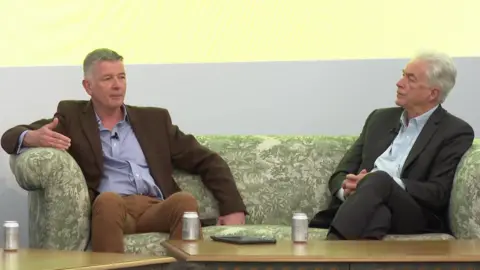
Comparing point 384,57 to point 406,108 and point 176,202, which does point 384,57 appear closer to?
point 406,108

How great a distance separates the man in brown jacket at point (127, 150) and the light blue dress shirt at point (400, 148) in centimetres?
59

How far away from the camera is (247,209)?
4.14 metres

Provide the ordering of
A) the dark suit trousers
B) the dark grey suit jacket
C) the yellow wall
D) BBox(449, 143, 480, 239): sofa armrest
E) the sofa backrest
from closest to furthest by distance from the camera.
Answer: the dark suit trousers
BBox(449, 143, 480, 239): sofa armrest
the dark grey suit jacket
the sofa backrest
the yellow wall

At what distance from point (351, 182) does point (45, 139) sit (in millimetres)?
1221

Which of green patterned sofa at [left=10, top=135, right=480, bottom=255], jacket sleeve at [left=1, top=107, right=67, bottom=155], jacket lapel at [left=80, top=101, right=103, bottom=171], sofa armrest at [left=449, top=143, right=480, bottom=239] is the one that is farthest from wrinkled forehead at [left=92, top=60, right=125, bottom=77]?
sofa armrest at [left=449, top=143, right=480, bottom=239]

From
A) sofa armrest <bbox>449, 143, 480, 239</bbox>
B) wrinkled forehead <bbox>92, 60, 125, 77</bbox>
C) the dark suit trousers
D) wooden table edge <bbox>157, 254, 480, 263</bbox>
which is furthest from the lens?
wrinkled forehead <bbox>92, 60, 125, 77</bbox>

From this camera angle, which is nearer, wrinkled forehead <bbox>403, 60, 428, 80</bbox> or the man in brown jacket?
the man in brown jacket

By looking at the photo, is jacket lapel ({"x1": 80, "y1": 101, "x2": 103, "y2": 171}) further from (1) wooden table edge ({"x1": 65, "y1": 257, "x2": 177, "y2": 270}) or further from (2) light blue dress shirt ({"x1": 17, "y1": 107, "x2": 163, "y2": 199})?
(1) wooden table edge ({"x1": 65, "y1": 257, "x2": 177, "y2": 270})

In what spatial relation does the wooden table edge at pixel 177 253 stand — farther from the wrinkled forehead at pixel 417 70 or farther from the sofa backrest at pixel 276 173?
the wrinkled forehead at pixel 417 70

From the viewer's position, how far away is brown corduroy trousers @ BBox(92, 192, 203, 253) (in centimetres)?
345

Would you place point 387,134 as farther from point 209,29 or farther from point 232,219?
point 209,29

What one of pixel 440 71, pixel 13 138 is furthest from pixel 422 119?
pixel 13 138

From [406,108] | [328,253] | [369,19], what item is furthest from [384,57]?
[328,253]

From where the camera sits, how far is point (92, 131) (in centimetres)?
387
